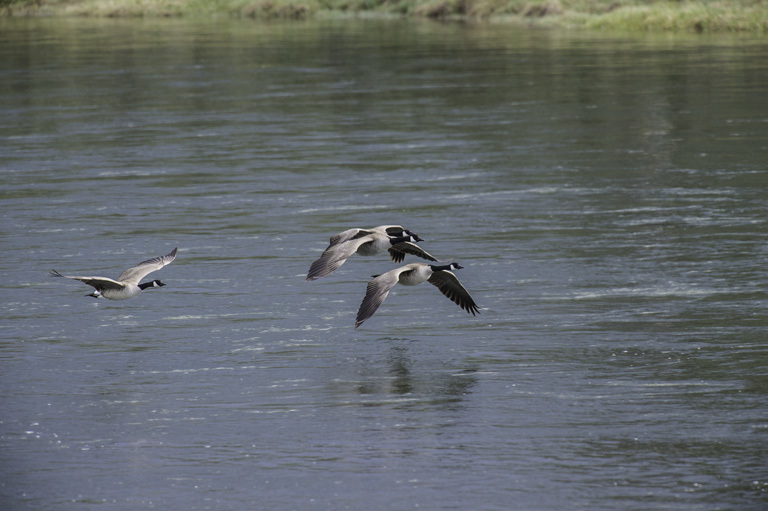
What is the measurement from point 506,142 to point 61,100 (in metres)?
14.5

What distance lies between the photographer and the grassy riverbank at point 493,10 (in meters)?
54.6

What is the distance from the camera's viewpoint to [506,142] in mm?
25703

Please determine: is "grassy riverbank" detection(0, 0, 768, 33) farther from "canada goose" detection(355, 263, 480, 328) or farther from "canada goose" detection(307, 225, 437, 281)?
"canada goose" detection(355, 263, 480, 328)

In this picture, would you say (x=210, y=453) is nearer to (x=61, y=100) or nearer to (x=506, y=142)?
(x=506, y=142)

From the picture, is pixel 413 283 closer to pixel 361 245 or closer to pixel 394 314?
pixel 361 245

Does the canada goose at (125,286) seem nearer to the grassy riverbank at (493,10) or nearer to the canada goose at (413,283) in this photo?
the canada goose at (413,283)

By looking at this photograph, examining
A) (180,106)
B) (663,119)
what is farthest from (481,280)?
(180,106)

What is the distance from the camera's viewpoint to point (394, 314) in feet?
44.7

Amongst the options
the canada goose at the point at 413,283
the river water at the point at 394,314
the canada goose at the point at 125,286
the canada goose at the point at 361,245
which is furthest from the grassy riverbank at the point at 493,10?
the canada goose at the point at 125,286

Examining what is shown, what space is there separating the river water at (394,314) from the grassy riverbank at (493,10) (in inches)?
936

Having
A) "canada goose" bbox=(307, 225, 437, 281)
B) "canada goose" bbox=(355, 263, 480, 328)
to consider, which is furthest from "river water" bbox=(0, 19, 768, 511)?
"canada goose" bbox=(307, 225, 437, 281)

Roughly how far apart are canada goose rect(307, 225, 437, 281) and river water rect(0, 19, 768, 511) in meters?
0.81

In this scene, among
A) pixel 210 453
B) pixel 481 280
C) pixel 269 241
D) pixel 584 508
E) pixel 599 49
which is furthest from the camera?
pixel 599 49

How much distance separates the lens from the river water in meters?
9.18
